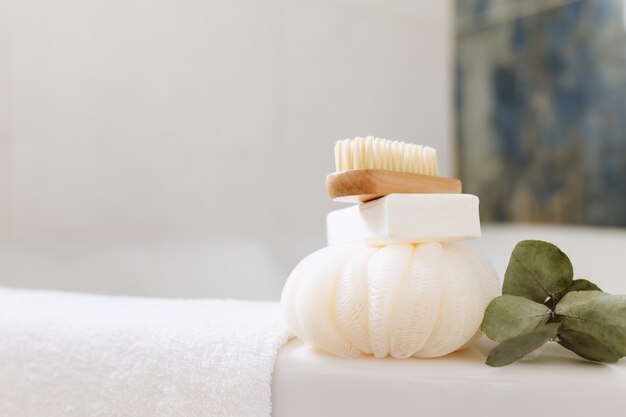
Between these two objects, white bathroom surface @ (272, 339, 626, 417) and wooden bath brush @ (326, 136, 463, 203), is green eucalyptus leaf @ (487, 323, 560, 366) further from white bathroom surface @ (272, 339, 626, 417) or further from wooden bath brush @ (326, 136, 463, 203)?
wooden bath brush @ (326, 136, 463, 203)

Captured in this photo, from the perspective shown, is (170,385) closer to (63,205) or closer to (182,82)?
(63,205)

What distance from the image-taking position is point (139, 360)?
1.71 feet

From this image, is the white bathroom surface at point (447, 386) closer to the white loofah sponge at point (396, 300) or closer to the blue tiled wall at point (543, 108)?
the white loofah sponge at point (396, 300)

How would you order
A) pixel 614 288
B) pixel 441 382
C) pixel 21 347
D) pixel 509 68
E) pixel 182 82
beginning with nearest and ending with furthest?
pixel 441 382, pixel 21 347, pixel 614 288, pixel 182 82, pixel 509 68

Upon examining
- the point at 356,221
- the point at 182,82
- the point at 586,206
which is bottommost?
the point at 586,206

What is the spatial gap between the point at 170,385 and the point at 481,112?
245cm

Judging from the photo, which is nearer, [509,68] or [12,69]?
[12,69]

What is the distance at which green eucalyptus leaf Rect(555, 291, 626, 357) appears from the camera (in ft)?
1.40

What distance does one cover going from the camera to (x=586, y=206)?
2.42 meters

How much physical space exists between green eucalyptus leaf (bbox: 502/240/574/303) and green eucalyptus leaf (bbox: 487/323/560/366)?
0.14ft

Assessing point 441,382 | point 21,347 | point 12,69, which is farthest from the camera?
point 12,69

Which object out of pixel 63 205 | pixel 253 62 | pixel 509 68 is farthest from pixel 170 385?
pixel 509 68

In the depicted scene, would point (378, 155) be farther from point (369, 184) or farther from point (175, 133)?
point (175, 133)

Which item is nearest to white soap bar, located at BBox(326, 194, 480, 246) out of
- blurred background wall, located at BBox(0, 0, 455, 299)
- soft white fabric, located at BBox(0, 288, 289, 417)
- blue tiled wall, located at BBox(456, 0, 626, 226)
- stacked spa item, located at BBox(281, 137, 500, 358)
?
stacked spa item, located at BBox(281, 137, 500, 358)
